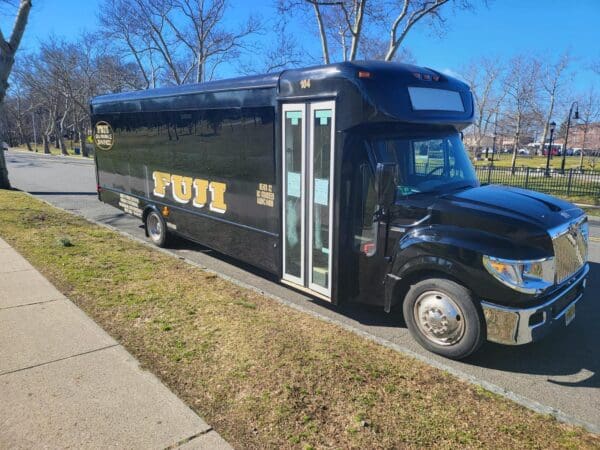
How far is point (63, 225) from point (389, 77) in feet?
26.9

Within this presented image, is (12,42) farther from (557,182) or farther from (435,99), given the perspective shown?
(557,182)

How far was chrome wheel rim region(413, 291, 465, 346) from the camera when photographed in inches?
162

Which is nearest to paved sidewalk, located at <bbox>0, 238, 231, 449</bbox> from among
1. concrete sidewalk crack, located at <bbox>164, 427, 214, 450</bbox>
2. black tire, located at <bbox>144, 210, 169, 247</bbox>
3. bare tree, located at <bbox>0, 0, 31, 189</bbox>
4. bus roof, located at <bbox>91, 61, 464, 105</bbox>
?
concrete sidewalk crack, located at <bbox>164, 427, 214, 450</bbox>

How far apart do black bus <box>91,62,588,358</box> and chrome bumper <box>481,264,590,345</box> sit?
12 mm

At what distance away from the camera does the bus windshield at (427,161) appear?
4535 mm

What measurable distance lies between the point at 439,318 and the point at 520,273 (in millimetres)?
855

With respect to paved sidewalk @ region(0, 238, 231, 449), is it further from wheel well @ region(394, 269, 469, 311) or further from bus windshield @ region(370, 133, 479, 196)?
bus windshield @ region(370, 133, 479, 196)

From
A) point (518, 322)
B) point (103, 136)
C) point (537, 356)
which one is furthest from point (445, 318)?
point (103, 136)

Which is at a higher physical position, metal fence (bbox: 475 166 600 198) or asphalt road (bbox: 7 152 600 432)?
metal fence (bbox: 475 166 600 198)

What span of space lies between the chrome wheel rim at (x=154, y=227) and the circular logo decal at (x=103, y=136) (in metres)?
2.00

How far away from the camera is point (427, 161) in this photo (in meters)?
4.84

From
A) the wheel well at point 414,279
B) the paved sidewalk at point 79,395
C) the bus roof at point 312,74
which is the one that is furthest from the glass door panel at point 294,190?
the paved sidewalk at point 79,395

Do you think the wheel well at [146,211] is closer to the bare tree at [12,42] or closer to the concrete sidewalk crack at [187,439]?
the concrete sidewalk crack at [187,439]

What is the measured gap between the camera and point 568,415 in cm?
332
